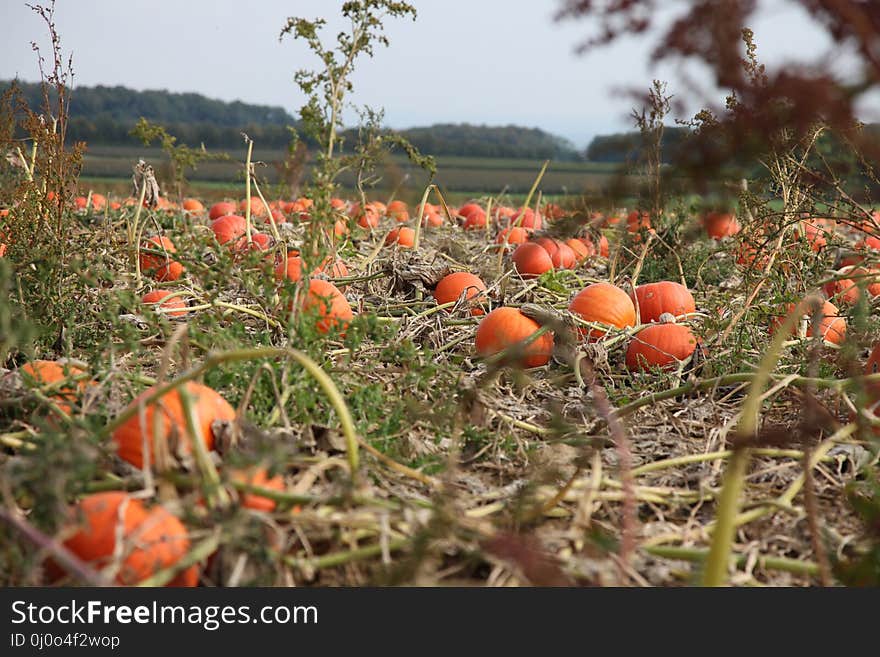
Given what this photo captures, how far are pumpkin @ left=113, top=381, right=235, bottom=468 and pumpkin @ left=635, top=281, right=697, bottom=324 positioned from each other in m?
2.72

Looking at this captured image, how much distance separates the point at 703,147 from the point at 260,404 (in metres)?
1.44

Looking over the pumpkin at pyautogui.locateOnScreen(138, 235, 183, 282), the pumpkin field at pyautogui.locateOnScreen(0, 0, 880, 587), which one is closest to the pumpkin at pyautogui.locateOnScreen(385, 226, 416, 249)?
the pumpkin field at pyautogui.locateOnScreen(0, 0, 880, 587)

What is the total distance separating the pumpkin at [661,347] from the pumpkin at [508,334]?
1.29 feet

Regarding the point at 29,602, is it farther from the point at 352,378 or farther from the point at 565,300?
the point at 565,300

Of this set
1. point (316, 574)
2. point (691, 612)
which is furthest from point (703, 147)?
point (316, 574)

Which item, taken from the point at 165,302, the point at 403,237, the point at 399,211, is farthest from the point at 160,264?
the point at 399,211

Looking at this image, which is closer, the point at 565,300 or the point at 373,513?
the point at 373,513

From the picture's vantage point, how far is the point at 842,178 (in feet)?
13.7

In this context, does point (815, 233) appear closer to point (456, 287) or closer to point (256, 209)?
point (456, 287)

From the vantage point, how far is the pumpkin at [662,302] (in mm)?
4488

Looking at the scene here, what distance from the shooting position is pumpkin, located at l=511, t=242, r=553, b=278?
18.4 ft

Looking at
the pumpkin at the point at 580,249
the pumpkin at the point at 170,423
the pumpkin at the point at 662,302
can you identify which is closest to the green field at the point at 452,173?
the pumpkin at the point at 580,249

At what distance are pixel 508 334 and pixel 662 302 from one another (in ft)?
3.69

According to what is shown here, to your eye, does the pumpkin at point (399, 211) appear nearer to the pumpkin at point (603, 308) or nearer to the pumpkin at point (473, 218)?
the pumpkin at point (473, 218)
